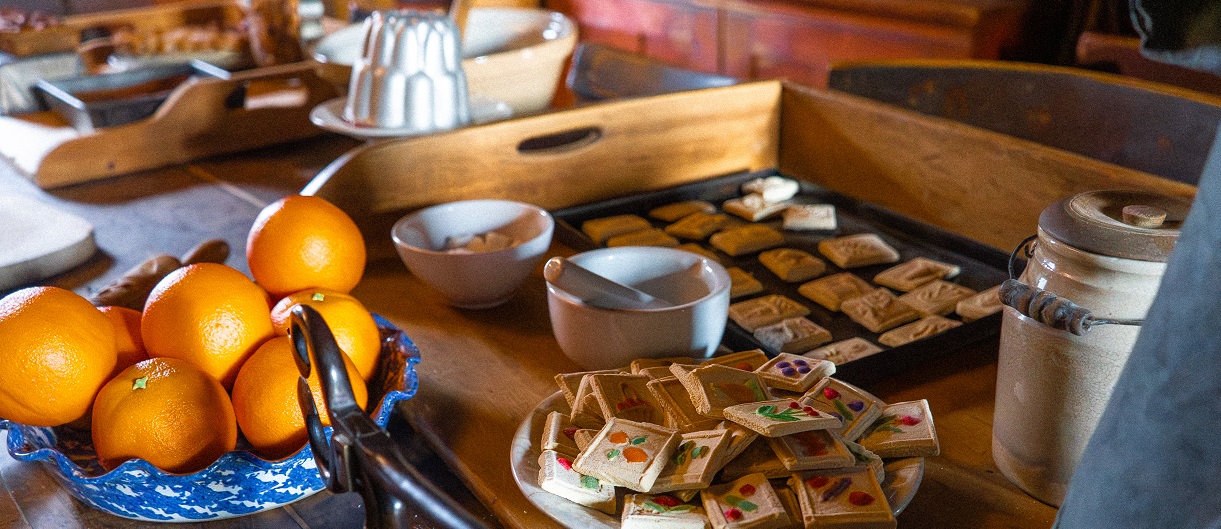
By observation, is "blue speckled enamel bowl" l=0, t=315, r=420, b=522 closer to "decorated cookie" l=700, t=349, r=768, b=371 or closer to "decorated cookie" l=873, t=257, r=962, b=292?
"decorated cookie" l=700, t=349, r=768, b=371

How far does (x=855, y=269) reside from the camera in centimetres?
111

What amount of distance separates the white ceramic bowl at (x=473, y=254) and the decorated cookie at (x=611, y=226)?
15 cm

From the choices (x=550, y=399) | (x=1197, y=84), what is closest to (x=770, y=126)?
(x=550, y=399)

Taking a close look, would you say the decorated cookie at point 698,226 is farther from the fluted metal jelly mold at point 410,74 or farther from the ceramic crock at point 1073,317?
the ceramic crock at point 1073,317

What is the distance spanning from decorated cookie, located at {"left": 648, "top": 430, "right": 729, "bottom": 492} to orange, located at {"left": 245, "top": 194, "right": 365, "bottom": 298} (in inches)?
16.9

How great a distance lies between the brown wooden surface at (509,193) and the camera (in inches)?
27.1

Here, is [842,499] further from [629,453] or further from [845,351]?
[845,351]

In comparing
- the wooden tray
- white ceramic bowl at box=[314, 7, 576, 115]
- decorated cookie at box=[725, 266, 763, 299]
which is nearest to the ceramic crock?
decorated cookie at box=[725, 266, 763, 299]

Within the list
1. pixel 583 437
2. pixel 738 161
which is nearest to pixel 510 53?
pixel 738 161

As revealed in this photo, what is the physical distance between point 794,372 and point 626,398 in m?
0.14

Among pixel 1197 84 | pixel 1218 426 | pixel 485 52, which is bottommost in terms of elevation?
pixel 1197 84

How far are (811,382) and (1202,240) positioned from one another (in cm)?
41

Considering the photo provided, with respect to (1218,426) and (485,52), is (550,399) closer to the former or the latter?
(1218,426)

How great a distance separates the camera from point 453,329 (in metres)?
0.94
